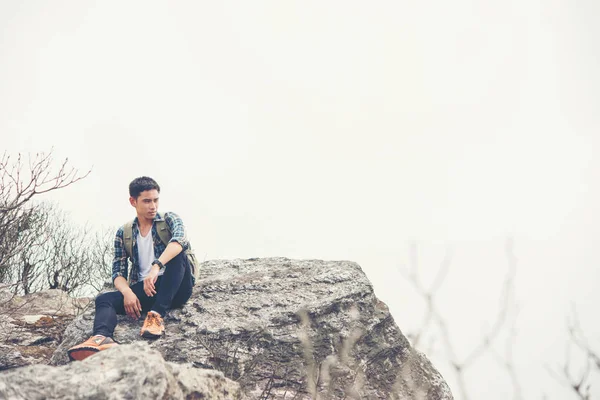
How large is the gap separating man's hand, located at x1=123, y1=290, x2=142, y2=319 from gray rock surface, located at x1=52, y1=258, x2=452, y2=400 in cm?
24

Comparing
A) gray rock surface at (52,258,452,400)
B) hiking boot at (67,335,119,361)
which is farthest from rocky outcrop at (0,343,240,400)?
gray rock surface at (52,258,452,400)

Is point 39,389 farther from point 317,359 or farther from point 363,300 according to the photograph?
point 363,300

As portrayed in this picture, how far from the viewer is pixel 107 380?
2.44m

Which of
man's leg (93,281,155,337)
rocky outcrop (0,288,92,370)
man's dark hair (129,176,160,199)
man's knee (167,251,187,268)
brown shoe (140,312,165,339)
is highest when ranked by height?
man's dark hair (129,176,160,199)

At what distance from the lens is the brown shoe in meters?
4.90

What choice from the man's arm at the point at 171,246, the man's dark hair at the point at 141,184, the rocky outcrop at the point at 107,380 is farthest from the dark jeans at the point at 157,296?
the rocky outcrop at the point at 107,380

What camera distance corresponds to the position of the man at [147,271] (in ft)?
15.9

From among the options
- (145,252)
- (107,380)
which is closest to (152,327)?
(145,252)

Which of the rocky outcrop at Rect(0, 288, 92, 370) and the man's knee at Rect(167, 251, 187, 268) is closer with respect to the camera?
the man's knee at Rect(167, 251, 187, 268)

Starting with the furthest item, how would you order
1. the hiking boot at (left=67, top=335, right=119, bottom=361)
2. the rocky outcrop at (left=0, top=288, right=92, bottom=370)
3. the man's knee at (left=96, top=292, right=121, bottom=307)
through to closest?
the rocky outcrop at (left=0, top=288, right=92, bottom=370)
the man's knee at (left=96, top=292, right=121, bottom=307)
the hiking boot at (left=67, top=335, right=119, bottom=361)

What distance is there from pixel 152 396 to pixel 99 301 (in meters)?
2.72

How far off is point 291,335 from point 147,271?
60.2 inches

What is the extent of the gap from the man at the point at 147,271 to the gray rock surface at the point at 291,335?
0.24 metres

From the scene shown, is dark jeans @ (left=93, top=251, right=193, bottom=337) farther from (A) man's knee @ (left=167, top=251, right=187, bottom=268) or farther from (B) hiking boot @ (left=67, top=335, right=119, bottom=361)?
(B) hiking boot @ (left=67, top=335, right=119, bottom=361)
